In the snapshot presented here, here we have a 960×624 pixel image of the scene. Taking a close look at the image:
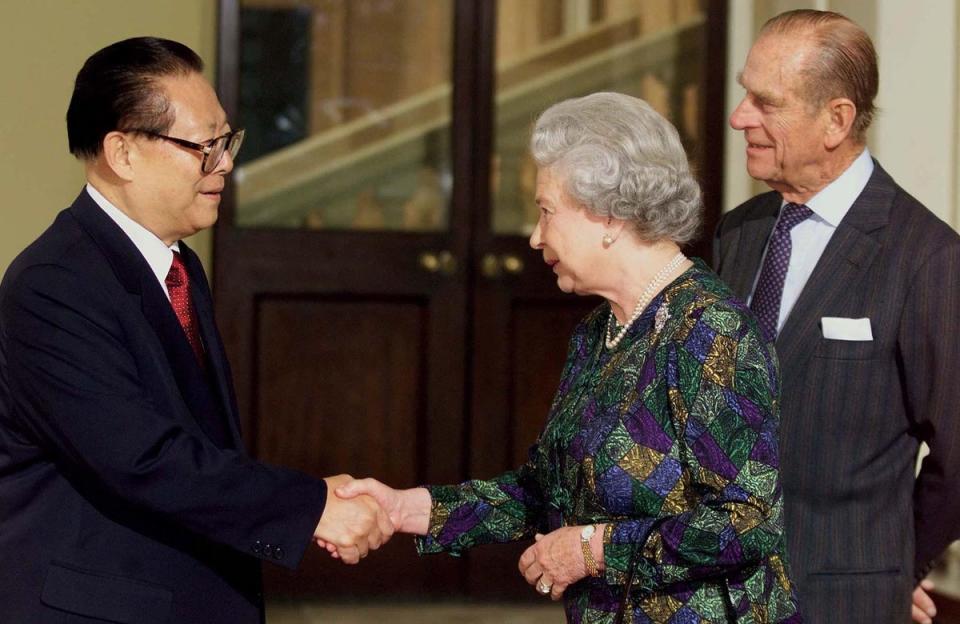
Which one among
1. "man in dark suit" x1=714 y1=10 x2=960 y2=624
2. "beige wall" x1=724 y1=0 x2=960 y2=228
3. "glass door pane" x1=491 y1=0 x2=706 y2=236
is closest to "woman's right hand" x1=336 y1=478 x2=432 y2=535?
"man in dark suit" x1=714 y1=10 x2=960 y2=624

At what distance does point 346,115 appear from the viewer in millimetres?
5309

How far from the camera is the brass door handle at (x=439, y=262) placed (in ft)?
17.3

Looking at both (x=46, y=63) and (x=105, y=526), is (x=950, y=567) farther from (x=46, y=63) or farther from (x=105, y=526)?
(x=46, y=63)

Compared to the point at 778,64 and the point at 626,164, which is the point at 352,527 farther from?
the point at 778,64

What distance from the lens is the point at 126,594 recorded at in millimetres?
2367

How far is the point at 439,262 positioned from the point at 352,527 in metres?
2.65

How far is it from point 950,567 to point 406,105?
7.73 ft

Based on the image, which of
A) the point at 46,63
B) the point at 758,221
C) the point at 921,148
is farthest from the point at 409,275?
the point at 758,221

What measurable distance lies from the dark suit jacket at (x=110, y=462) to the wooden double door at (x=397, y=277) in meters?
2.70

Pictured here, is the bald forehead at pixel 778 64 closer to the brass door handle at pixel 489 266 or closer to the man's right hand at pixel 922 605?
the man's right hand at pixel 922 605

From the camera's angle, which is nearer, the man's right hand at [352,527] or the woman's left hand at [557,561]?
the woman's left hand at [557,561]

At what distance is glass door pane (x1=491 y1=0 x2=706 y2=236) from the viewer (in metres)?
5.33

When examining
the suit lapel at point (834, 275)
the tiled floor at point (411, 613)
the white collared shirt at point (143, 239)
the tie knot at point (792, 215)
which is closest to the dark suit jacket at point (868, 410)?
the suit lapel at point (834, 275)

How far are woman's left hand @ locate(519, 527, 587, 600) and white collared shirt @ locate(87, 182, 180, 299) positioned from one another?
0.74m
